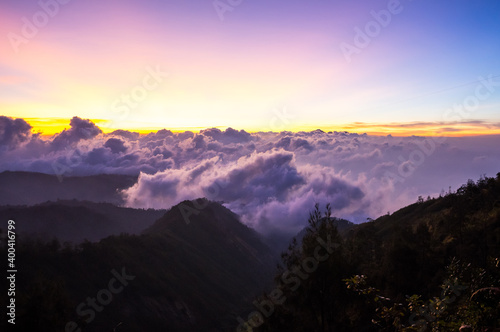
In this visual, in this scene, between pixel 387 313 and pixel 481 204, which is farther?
pixel 481 204

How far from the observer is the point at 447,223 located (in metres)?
56.7

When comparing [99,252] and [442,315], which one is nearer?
[442,315]

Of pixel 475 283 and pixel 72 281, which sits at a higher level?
pixel 475 283

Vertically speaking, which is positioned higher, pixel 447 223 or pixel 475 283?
pixel 475 283

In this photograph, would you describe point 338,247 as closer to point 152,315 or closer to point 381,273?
point 381,273

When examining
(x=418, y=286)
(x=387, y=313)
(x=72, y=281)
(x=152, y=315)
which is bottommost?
(x=152, y=315)

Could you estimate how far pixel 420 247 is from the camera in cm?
4600

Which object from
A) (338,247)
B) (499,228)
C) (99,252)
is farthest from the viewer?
(99,252)

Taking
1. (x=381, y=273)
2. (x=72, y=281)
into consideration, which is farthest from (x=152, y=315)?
(x=381, y=273)

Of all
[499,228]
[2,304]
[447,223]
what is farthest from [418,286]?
[2,304]

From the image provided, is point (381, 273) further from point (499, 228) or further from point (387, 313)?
point (387, 313)

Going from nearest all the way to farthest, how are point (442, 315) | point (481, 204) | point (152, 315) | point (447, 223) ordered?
point (442, 315) < point (447, 223) < point (481, 204) < point (152, 315)

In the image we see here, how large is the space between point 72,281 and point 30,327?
11942cm

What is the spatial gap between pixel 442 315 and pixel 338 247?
25.4m
